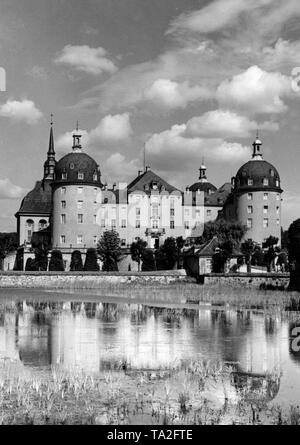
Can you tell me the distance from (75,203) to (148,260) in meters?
13.1

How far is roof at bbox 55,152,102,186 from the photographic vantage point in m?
82.9

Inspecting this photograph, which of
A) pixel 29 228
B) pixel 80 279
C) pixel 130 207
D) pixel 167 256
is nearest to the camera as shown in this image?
pixel 80 279

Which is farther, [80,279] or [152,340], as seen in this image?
[80,279]

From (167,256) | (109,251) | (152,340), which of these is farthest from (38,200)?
(152,340)

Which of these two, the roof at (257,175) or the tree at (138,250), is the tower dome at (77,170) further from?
the roof at (257,175)

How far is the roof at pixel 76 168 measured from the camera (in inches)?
3263

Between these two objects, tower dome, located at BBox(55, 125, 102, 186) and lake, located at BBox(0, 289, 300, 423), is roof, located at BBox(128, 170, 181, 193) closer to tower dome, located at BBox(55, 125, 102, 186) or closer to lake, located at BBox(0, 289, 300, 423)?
tower dome, located at BBox(55, 125, 102, 186)

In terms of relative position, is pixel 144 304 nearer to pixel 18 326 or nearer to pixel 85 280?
pixel 18 326

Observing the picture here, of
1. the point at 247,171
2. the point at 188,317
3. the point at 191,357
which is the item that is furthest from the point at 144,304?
the point at 247,171

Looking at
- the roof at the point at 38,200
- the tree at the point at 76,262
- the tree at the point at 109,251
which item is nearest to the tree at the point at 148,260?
the tree at the point at 109,251

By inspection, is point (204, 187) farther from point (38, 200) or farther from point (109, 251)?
point (109, 251)

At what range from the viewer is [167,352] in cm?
1898

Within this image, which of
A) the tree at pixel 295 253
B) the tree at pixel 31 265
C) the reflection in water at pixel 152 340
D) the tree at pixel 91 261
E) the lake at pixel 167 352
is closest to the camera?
the lake at pixel 167 352

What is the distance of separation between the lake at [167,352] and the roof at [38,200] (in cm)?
6241
